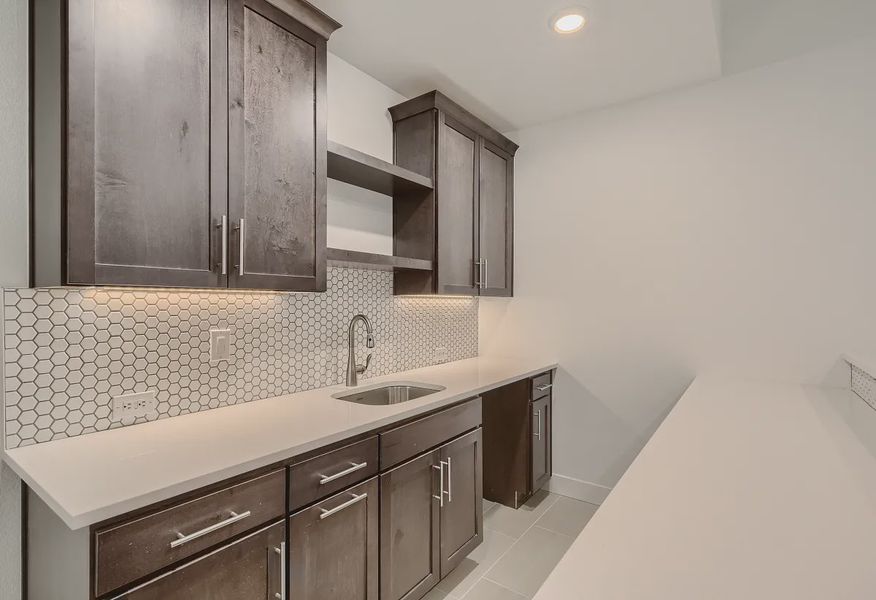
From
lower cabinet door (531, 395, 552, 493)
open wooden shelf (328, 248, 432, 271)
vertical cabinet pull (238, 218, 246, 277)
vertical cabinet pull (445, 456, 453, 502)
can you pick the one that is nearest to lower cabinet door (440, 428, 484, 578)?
vertical cabinet pull (445, 456, 453, 502)

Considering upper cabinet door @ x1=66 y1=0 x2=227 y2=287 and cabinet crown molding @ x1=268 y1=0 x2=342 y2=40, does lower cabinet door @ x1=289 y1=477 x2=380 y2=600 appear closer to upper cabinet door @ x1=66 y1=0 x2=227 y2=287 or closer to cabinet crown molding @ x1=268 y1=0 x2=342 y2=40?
upper cabinet door @ x1=66 y1=0 x2=227 y2=287

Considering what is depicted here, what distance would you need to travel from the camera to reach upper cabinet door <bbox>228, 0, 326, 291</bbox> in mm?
1475

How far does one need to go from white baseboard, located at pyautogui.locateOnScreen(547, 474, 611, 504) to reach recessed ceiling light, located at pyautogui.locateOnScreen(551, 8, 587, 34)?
2.67 metres

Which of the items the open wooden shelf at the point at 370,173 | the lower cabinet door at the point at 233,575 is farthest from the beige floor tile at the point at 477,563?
the open wooden shelf at the point at 370,173

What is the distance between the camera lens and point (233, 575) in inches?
45.1

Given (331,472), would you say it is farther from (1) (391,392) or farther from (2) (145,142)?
(2) (145,142)

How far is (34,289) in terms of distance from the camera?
1.28 metres

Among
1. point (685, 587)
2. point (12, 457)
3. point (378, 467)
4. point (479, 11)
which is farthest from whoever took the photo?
point (479, 11)

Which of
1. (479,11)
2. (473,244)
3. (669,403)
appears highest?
(479,11)

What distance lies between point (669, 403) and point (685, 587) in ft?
7.33

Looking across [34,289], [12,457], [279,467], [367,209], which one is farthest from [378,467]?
[367,209]

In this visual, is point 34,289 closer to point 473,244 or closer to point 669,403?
point 473,244

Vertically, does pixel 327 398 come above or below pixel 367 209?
below

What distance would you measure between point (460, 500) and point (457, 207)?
63.2 inches
